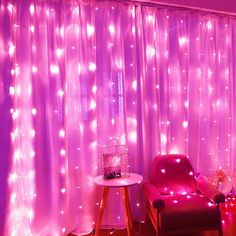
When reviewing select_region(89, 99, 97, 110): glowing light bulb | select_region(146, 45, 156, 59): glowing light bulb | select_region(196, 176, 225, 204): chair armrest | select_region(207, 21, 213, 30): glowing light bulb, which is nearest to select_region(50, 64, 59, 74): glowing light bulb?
select_region(89, 99, 97, 110): glowing light bulb

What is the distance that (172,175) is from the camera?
313 centimetres

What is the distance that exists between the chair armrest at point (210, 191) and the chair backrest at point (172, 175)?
0.29 ft

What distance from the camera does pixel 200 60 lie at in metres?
3.60

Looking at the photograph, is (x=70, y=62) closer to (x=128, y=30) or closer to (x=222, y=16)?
(x=128, y=30)

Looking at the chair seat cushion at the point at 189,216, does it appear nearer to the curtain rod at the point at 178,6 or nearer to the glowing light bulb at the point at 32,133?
the glowing light bulb at the point at 32,133

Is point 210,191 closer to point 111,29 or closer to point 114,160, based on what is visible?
point 114,160

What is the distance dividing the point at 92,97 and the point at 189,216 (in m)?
1.62

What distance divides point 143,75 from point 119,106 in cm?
49

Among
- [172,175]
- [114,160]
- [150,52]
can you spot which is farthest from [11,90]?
[172,175]

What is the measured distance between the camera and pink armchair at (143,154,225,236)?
253cm

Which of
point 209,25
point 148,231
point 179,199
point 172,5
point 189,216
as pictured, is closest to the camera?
point 189,216

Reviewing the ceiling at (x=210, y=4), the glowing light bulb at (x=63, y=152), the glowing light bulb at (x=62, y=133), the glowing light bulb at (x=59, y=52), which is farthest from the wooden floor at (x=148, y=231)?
the ceiling at (x=210, y=4)

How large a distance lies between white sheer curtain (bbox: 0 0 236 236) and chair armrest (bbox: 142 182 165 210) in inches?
14.0

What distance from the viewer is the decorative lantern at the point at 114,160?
9.46ft
